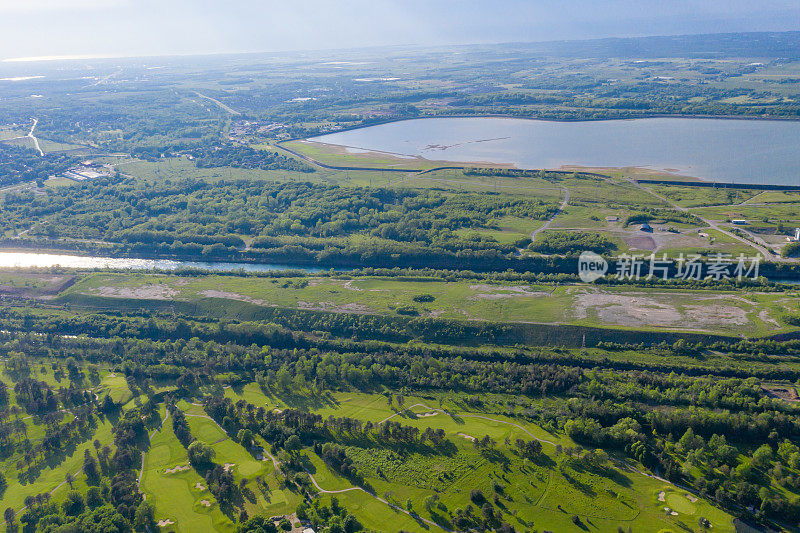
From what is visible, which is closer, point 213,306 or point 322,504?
point 322,504

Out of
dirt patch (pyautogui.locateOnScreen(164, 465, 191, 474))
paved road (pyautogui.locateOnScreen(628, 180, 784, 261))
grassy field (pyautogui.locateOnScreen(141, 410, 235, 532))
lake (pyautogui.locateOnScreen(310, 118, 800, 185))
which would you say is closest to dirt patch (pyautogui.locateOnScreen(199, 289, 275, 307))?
grassy field (pyautogui.locateOnScreen(141, 410, 235, 532))

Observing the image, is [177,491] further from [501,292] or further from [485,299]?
[501,292]

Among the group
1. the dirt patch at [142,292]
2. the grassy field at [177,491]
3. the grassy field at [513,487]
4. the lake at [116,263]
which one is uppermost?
the lake at [116,263]

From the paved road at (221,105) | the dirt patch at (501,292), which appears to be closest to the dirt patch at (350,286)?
the dirt patch at (501,292)

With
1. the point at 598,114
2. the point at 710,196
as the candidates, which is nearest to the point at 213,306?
the point at 710,196

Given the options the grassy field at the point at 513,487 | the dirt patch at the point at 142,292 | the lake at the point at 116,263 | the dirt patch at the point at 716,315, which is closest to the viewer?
the grassy field at the point at 513,487

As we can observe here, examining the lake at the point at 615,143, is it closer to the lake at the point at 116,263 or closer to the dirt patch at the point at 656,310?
the dirt patch at the point at 656,310

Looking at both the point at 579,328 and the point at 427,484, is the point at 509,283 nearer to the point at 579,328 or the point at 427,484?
the point at 579,328
